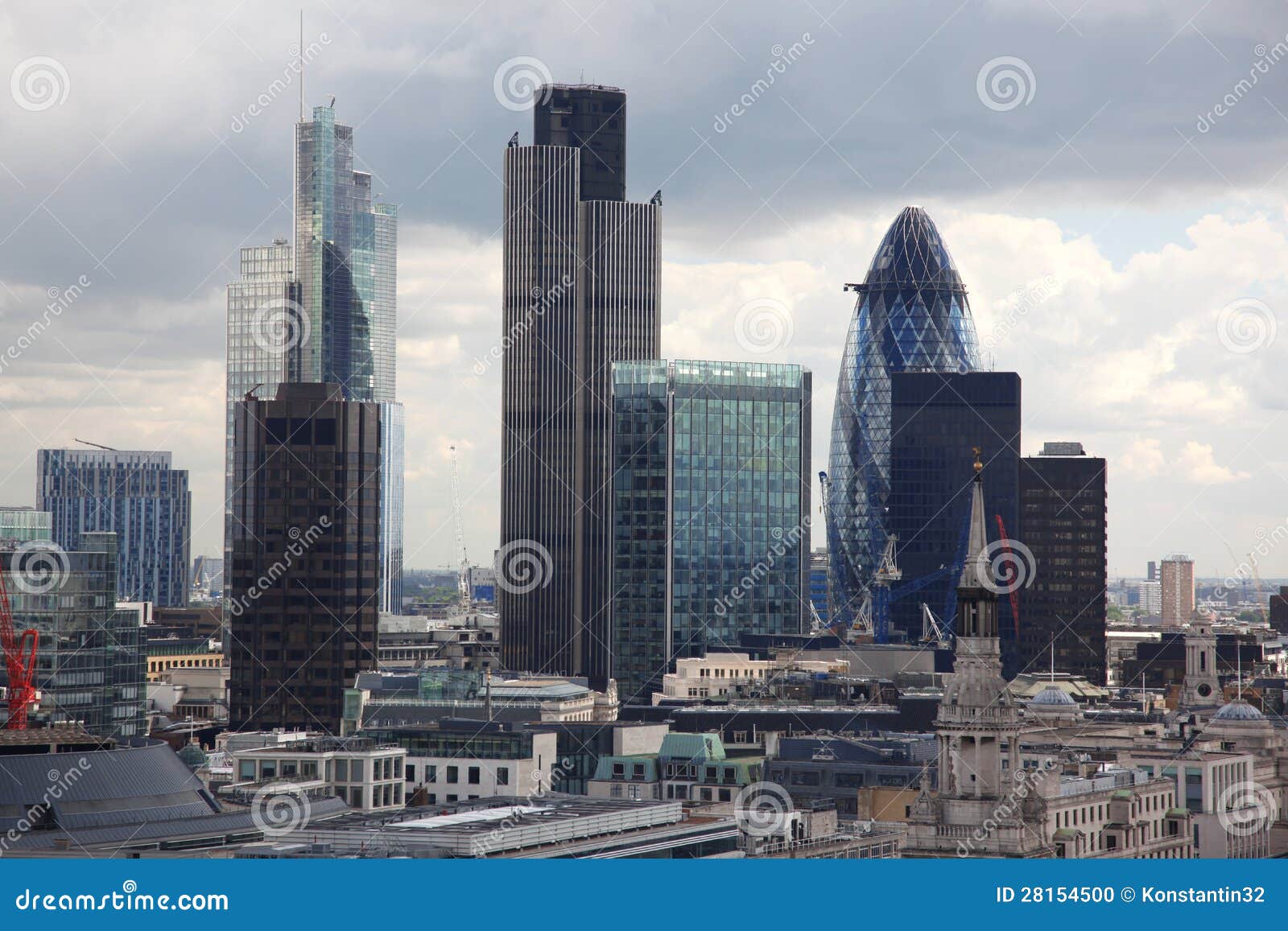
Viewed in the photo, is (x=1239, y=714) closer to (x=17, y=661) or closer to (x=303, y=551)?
(x=17, y=661)

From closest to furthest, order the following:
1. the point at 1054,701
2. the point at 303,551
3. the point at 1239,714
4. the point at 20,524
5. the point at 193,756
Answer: the point at 193,756 → the point at 1239,714 → the point at 1054,701 → the point at 303,551 → the point at 20,524

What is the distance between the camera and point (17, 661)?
120 meters

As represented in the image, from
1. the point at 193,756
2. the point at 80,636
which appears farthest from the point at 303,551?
the point at 193,756

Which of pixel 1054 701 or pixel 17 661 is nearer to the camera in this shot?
pixel 17 661

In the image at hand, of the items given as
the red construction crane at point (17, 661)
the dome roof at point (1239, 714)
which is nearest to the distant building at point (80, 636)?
the red construction crane at point (17, 661)

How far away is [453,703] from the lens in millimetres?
149625

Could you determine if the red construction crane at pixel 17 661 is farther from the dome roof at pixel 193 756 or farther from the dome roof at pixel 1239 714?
the dome roof at pixel 1239 714

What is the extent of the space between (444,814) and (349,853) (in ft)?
43.8

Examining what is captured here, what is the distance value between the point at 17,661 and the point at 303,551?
52262 millimetres

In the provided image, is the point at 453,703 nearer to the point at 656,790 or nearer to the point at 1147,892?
the point at 656,790

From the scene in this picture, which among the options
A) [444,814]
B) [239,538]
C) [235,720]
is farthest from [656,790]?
[239,538]

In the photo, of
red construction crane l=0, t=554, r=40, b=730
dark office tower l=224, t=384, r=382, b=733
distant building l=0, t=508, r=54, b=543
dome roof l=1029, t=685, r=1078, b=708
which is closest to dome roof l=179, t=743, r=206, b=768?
red construction crane l=0, t=554, r=40, b=730

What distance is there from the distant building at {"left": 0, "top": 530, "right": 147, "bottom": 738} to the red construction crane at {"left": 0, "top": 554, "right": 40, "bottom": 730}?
1981mm

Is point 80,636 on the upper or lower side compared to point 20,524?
lower
